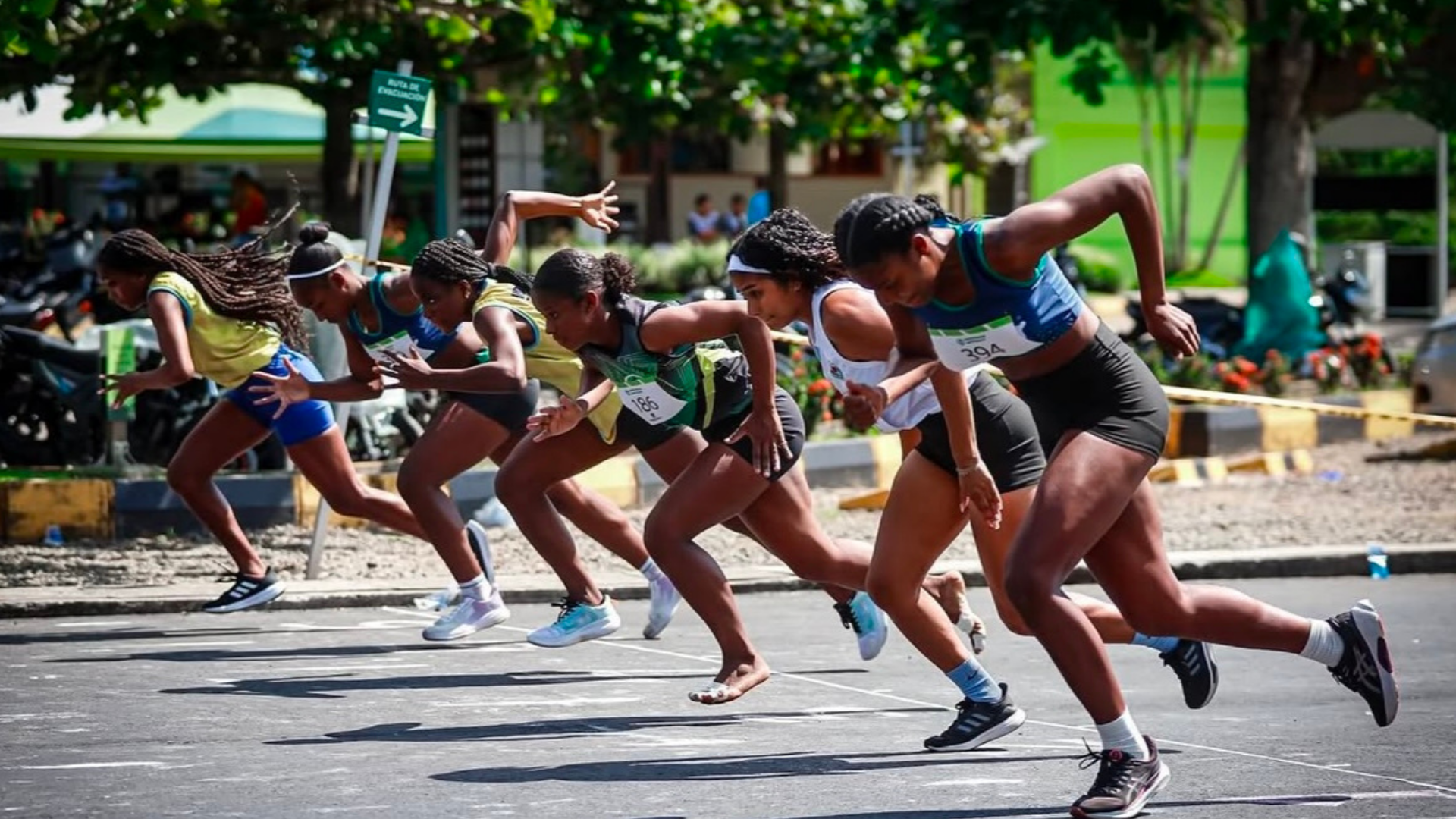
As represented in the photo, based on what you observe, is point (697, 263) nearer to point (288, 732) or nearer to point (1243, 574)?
point (1243, 574)

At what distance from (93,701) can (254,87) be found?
18152 millimetres

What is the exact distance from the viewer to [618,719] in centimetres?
774

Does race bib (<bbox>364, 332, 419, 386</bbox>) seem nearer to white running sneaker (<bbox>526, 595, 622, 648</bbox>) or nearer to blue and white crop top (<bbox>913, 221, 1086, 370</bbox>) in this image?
white running sneaker (<bbox>526, 595, 622, 648</bbox>)

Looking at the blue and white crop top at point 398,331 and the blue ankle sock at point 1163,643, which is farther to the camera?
the blue and white crop top at point 398,331

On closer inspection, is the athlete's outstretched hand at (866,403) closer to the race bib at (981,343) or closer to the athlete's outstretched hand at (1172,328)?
the race bib at (981,343)

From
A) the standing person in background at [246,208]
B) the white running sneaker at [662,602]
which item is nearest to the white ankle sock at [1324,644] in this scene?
the white running sneaker at [662,602]

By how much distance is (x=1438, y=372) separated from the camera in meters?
16.8

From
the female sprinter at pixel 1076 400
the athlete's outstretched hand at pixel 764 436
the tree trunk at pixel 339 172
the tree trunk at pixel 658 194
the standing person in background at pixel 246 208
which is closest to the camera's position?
the female sprinter at pixel 1076 400

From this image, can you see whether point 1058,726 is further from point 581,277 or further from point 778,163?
point 778,163

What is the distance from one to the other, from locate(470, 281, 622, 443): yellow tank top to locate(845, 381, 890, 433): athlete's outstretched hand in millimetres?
2114

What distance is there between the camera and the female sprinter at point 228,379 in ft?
32.1

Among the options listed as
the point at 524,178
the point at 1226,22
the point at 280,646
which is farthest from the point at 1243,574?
the point at 524,178

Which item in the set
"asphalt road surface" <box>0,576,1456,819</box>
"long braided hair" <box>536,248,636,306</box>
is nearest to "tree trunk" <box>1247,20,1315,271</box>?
"asphalt road surface" <box>0,576,1456,819</box>

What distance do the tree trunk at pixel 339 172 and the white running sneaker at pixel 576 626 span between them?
10.3 metres
